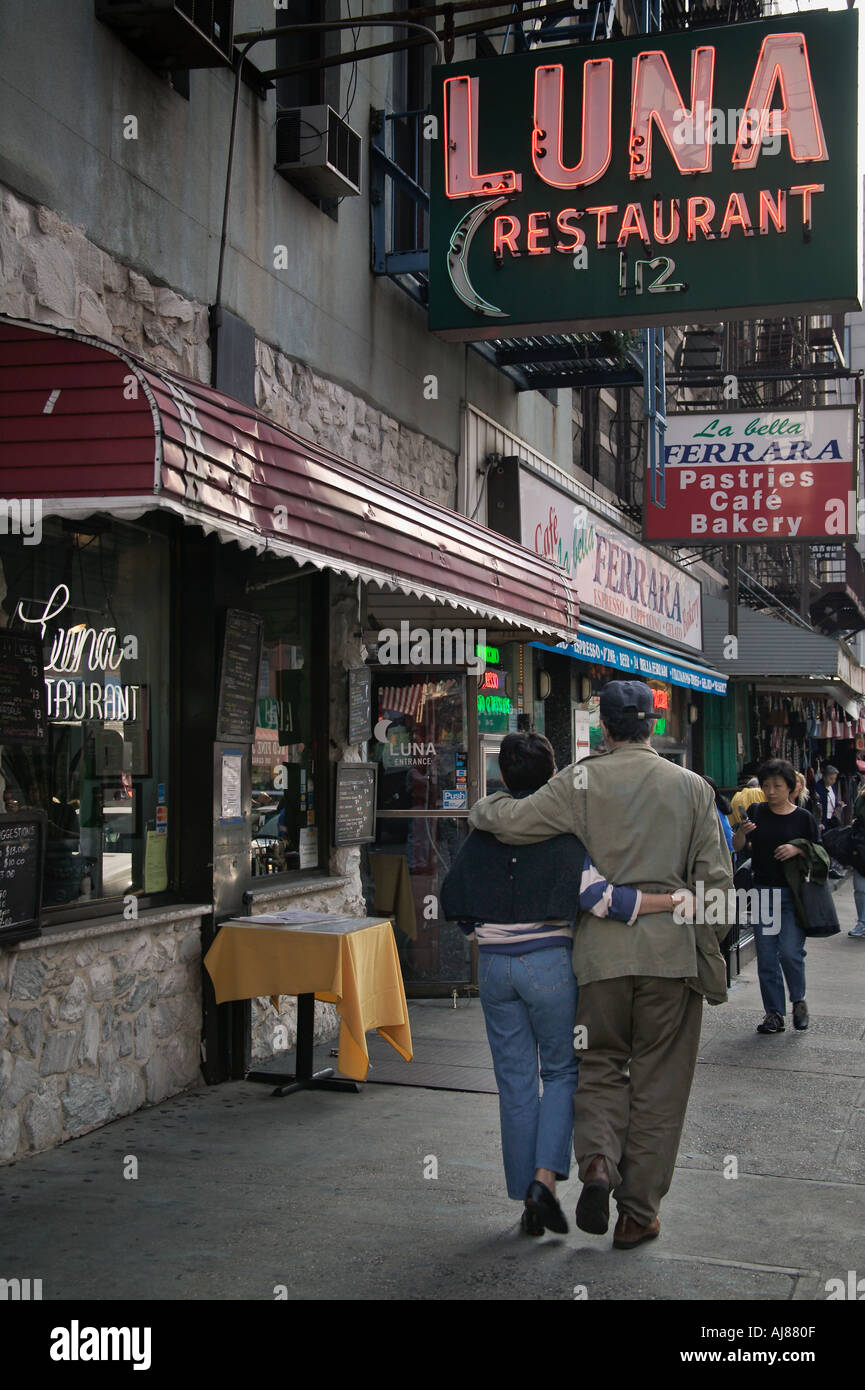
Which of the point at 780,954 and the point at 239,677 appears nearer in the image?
the point at 239,677

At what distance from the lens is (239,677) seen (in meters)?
7.39

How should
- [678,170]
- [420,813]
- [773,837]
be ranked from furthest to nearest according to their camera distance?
[420,813], [773,837], [678,170]

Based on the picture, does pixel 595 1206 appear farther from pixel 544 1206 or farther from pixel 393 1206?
pixel 393 1206

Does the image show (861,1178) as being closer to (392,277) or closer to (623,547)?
(392,277)

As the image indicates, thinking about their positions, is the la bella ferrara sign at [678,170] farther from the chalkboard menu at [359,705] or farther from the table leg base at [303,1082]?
the table leg base at [303,1082]

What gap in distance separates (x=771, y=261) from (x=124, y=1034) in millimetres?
6028

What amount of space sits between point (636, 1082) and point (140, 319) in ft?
13.7

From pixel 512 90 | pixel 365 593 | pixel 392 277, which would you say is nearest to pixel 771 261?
pixel 512 90

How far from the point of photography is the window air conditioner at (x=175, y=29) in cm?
619

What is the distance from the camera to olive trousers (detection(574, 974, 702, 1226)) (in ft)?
15.7

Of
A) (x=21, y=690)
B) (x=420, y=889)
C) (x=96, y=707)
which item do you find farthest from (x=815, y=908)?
(x=21, y=690)

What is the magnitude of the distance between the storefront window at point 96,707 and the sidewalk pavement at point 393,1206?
3.96 ft

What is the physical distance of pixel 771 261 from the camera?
869cm
